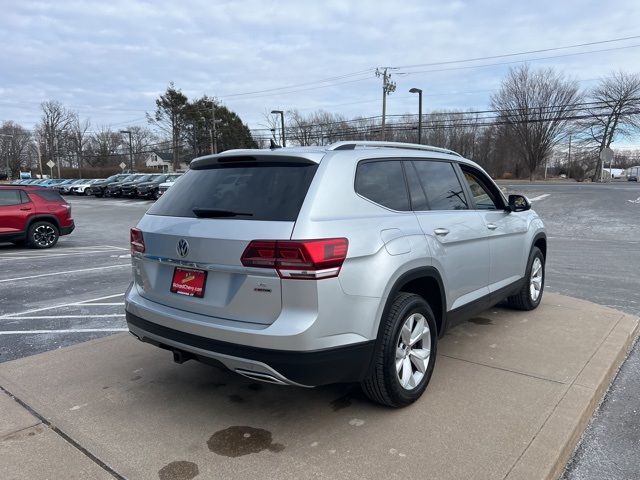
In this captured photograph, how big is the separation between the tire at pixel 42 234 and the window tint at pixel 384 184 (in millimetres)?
11401

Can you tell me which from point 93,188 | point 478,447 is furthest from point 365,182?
point 93,188

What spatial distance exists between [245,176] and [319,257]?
871mm

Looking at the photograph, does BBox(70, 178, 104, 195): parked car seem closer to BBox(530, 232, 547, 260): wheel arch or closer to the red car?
the red car

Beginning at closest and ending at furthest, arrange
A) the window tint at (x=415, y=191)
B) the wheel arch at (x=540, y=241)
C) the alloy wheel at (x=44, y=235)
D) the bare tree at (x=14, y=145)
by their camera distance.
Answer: the window tint at (x=415, y=191) < the wheel arch at (x=540, y=241) < the alloy wheel at (x=44, y=235) < the bare tree at (x=14, y=145)

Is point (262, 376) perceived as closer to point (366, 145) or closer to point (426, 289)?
point (426, 289)

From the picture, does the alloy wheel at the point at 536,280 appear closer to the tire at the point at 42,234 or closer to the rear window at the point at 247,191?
the rear window at the point at 247,191

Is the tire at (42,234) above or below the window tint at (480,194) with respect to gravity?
below

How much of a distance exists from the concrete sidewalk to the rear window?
4.43 ft

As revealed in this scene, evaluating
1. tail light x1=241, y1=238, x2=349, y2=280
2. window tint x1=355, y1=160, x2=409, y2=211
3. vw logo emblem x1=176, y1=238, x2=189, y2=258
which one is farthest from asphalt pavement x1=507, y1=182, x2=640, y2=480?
vw logo emblem x1=176, y1=238, x2=189, y2=258

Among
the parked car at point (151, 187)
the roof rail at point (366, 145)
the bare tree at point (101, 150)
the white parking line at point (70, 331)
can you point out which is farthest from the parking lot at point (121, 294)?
the bare tree at point (101, 150)

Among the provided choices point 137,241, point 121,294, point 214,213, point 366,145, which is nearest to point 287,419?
point 214,213

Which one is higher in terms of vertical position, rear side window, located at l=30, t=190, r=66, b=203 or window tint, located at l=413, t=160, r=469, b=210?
window tint, located at l=413, t=160, r=469, b=210

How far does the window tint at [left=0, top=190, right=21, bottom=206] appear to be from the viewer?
468 inches

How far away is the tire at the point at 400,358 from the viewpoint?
3.15m
